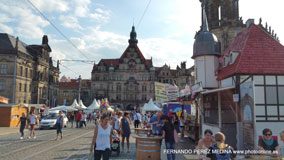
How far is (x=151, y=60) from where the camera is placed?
7712cm

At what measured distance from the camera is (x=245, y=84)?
33.6ft

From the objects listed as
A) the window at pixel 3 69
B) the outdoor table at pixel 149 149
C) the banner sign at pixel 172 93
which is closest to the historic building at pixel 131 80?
the window at pixel 3 69

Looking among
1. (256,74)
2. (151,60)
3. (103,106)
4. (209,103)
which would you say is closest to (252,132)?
(256,74)

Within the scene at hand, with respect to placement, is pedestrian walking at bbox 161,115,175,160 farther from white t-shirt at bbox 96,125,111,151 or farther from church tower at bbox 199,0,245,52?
church tower at bbox 199,0,245,52

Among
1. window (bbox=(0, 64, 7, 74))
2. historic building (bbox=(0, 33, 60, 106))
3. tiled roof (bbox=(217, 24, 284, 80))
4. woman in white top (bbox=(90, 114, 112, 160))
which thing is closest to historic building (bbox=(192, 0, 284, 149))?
tiled roof (bbox=(217, 24, 284, 80))

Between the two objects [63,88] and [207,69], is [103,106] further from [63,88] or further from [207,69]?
[63,88]

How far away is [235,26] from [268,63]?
22.1m

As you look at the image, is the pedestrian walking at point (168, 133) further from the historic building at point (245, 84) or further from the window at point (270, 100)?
the window at point (270, 100)

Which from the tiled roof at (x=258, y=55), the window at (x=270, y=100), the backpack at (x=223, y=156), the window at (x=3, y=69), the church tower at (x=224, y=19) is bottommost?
the backpack at (x=223, y=156)

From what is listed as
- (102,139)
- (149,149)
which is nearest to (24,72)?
(149,149)

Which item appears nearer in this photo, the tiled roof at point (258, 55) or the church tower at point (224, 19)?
the tiled roof at point (258, 55)

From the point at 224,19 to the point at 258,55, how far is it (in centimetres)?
2231

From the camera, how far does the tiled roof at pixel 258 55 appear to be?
11.4 meters

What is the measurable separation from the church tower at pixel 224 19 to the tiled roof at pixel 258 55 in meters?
18.7
